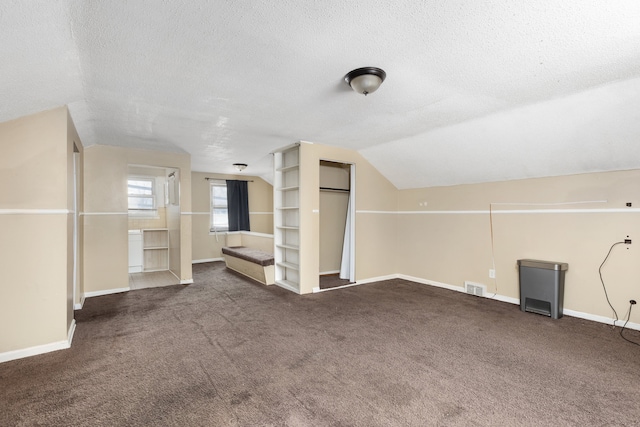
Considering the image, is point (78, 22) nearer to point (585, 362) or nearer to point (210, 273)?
point (585, 362)

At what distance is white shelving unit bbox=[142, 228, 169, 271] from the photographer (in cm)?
607

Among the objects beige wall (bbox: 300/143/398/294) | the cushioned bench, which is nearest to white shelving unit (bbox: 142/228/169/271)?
the cushioned bench

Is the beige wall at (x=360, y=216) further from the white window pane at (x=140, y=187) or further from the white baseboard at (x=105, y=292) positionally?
the white window pane at (x=140, y=187)

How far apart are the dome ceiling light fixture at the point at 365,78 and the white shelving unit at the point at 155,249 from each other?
5405mm

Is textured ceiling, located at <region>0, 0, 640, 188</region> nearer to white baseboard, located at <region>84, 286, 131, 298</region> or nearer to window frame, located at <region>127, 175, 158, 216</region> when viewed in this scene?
white baseboard, located at <region>84, 286, 131, 298</region>

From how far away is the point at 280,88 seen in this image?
2.50 metres

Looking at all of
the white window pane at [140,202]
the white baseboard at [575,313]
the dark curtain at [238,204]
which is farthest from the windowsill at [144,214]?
the white baseboard at [575,313]

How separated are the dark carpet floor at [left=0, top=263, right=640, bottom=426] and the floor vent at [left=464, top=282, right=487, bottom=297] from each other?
0.54 metres

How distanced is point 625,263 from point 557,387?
2026mm

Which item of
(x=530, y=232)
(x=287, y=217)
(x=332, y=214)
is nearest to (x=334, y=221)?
(x=332, y=214)

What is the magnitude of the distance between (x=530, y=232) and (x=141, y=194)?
7.04 m

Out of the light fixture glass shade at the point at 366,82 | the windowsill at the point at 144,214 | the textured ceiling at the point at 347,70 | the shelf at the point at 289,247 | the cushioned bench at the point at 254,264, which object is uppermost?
the textured ceiling at the point at 347,70

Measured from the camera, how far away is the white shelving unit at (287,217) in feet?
15.0

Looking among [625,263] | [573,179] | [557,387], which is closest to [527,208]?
[573,179]
